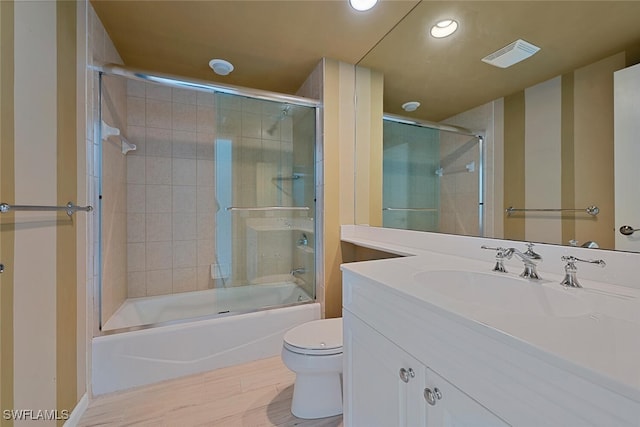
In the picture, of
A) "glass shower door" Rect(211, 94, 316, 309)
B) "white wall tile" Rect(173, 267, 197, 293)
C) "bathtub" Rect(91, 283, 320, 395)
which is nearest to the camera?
"bathtub" Rect(91, 283, 320, 395)

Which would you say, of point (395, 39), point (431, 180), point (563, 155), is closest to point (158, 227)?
point (431, 180)

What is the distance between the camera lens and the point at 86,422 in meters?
1.25

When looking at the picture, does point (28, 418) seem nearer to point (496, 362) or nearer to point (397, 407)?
point (397, 407)

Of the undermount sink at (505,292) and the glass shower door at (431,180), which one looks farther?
the glass shower door at (431,180)

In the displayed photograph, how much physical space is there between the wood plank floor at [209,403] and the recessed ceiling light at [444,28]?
213 centimetres

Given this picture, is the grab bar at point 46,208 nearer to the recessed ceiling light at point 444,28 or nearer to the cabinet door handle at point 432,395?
the cabinet door handle at point 432,395

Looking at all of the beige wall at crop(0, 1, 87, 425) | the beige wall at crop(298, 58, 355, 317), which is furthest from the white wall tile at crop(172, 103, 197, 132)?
the beige wall at crop(298, 58, 355, 317)

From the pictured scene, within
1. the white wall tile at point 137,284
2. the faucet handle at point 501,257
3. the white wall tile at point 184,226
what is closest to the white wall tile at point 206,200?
the white wall tile at point 184,226

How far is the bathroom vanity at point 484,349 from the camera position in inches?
16.1

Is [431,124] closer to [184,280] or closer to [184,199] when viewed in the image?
[184,199]

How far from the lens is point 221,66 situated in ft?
6.63

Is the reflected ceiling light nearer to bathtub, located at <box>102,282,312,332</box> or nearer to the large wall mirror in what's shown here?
the large wall mirror

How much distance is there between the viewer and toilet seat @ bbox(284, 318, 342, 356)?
1.23 m

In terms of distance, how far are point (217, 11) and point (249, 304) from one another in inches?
76.1
